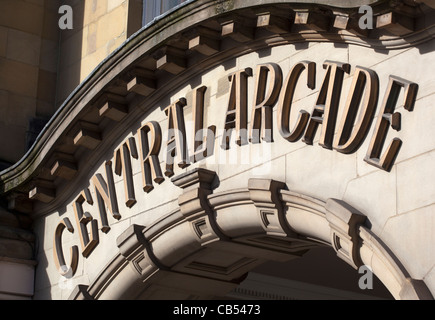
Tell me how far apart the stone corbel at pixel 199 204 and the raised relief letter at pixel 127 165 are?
1.15 meters

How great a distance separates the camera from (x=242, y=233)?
419 inches

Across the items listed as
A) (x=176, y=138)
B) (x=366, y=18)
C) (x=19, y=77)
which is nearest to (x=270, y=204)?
(x=176, y=138)

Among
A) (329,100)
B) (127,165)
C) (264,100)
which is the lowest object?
(329,100)

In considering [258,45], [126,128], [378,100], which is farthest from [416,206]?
[126,128]

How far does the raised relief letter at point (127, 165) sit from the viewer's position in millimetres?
12117

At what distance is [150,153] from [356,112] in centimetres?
325

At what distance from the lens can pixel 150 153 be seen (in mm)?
11789

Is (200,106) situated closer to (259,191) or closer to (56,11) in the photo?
(259,191)

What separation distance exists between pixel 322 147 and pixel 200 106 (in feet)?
6.80

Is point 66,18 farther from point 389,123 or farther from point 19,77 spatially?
point 389,123

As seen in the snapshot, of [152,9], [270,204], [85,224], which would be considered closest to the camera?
[270,204]

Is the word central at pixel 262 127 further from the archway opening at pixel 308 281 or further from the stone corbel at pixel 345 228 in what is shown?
the archway opening at pixel 308 281

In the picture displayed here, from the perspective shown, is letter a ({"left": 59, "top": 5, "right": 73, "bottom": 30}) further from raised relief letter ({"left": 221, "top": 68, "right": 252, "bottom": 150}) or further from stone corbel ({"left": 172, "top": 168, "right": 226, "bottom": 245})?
raised relief letter ({"left": 221, "top": 68, "right": 252, "bottom": 150})

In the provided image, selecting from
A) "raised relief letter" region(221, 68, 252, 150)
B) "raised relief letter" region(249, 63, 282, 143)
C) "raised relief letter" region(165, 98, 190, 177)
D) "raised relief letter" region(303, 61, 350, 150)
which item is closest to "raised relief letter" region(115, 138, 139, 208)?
"raised relief letter" region(165, 98, 190, 177)
